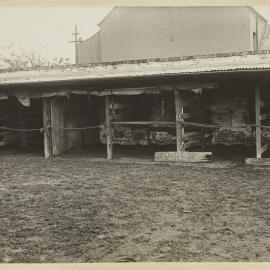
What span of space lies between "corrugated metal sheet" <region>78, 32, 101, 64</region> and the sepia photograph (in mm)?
1212

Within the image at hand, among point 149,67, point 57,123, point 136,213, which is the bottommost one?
point 136,213

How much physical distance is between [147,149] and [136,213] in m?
8.72

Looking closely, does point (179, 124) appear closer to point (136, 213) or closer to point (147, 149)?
point (147, 149)

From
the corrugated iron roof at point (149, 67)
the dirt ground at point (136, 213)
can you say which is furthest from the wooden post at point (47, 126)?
the dirt ground at point (136, 213)

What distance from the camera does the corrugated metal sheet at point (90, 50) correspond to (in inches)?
1141

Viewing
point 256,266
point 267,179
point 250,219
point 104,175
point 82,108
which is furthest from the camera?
point 82,108

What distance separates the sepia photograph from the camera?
7293mm

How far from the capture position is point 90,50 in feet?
97.2

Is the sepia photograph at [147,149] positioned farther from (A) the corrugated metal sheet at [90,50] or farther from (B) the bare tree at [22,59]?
(B) the bare tree at [22,59]

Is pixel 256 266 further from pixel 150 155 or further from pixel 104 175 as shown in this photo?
pixel 150 155

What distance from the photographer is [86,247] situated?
7.00 meters

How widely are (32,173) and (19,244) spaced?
6.45 meters

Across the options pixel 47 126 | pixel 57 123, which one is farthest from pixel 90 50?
pixel 47 126

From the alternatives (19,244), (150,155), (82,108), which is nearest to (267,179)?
(150,155)
